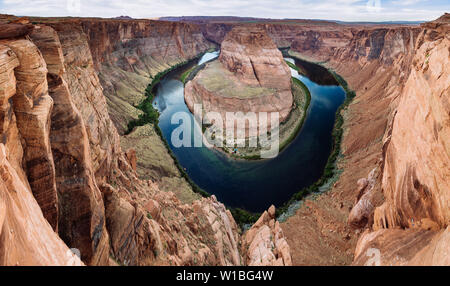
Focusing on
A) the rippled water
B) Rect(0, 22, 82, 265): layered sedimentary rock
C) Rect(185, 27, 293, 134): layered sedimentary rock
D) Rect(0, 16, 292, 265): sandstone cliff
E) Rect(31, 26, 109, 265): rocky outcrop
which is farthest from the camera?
Rect(185, 27, 293, 134): layered sedimentary rock

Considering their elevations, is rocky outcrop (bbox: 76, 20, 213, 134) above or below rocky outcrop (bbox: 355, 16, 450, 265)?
above

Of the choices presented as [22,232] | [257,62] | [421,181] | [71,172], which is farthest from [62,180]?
[257,62]

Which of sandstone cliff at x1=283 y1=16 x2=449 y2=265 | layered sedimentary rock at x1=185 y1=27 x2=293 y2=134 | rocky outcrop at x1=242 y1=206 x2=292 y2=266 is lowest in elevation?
rocky outcrop at x1=242 y1=206 x2=292 y2=266

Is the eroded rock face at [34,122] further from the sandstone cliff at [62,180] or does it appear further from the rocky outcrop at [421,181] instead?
the rocky outcrop at [421,181]

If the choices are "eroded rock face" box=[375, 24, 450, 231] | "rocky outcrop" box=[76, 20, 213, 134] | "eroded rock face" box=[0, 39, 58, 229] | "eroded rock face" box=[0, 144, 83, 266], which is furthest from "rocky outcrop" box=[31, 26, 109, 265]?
"rocky outcrop" box=[76, 20, 213, 134]

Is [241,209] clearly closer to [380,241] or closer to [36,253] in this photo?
[380,241]

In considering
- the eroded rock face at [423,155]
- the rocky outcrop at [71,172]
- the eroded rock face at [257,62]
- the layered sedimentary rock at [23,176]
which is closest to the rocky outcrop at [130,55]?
the eroded rock face at [257,62]

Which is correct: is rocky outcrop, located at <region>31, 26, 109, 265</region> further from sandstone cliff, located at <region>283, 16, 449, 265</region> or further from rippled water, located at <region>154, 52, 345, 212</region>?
rippled water, located at <region>154, 52, 345, 212</region>
